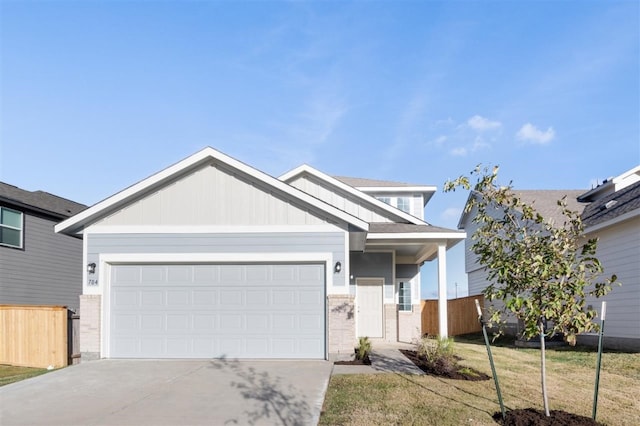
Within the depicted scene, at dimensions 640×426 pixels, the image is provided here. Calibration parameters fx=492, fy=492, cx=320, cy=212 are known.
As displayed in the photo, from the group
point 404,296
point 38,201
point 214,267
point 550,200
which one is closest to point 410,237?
point 404,296

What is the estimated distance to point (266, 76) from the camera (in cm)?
1539

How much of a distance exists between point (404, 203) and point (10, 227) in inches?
584

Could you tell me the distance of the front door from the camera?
55.7 feet

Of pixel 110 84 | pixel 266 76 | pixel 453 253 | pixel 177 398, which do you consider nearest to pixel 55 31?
pixel 110 84

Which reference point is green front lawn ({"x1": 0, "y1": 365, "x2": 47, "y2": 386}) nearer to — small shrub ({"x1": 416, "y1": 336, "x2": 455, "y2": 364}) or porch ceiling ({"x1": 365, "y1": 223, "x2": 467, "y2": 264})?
small shrub ({"x1": 416, "y1": 336, "x2": 455, "y2": 364})

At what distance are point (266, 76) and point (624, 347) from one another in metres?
13.3

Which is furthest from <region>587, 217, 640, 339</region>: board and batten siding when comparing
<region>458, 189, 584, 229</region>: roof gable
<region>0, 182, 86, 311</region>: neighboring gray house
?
<region>0, 182, 86, 311</region>: neighboring gray house

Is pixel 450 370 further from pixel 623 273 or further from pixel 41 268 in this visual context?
pixel 41 268

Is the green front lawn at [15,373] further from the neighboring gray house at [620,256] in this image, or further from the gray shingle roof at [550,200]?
the gray shingle roof at [550,200]

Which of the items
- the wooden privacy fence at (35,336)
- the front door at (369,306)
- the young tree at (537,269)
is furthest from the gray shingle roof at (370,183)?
the young tree at (537,269)

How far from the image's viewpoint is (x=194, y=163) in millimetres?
11789

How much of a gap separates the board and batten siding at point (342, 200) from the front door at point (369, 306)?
2.19 metres

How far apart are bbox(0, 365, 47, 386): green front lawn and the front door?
958cm

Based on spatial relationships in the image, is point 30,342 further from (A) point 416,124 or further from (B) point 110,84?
(A) point 416,124
